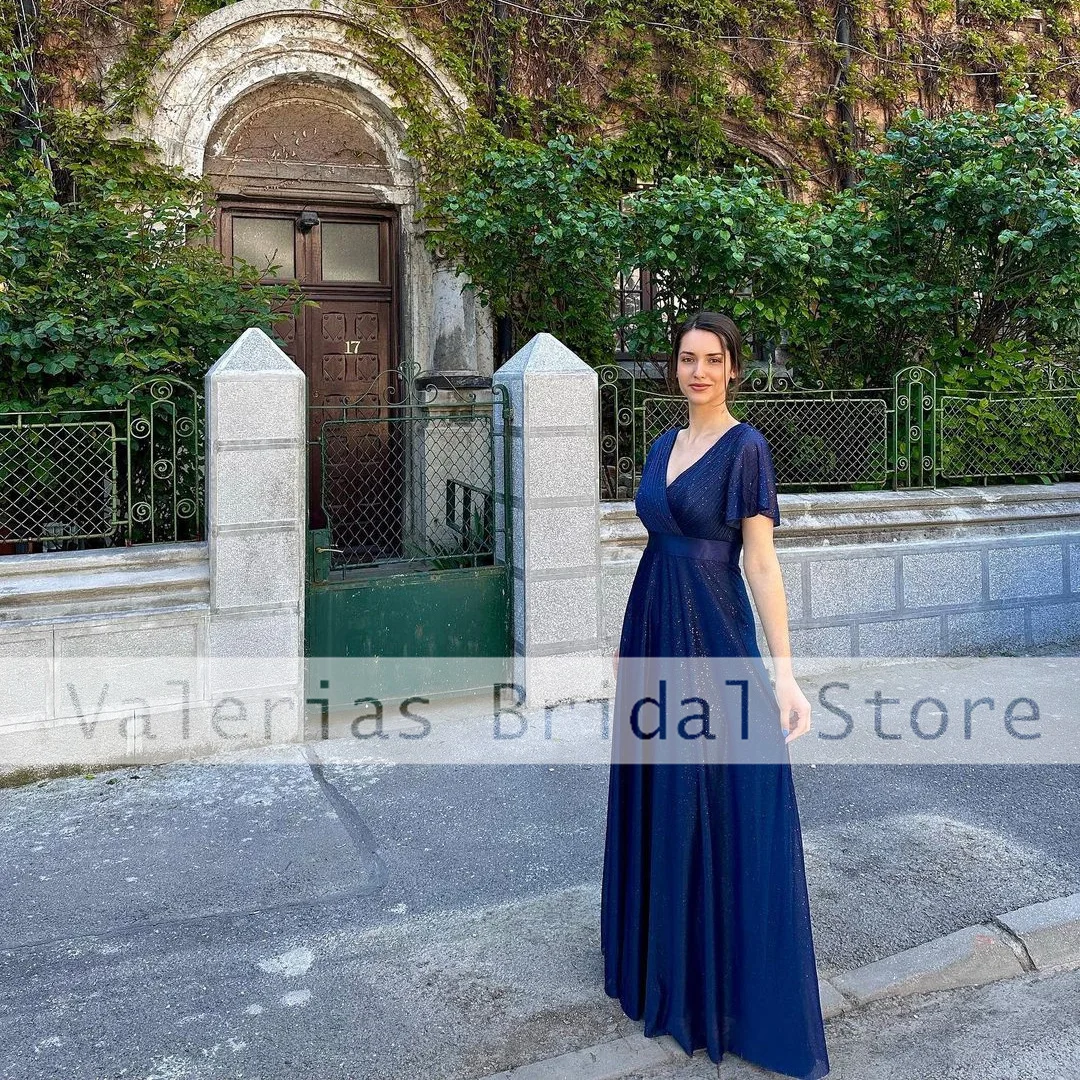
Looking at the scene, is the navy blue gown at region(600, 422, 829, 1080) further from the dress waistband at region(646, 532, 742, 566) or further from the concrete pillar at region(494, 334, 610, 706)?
the concrete pillar at region(494, 334, 610, 706)

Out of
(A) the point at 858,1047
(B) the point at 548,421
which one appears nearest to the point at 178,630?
(B) the point at 548,421

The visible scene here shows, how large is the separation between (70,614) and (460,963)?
114 inches

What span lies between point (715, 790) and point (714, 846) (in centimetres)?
15

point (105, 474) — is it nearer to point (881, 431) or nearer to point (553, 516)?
point (553, 516)

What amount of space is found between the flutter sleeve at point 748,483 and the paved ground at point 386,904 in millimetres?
1570

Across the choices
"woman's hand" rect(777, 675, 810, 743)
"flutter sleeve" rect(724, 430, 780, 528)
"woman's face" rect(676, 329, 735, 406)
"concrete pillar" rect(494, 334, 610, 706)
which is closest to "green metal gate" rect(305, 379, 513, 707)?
"concrete pillar" rect(494, 334, 610, 706)

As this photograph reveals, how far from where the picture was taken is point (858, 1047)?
3.12 metres

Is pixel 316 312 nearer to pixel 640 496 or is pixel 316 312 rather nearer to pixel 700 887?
pixel 640 496

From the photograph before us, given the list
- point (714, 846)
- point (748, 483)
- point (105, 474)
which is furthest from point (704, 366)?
point (105, 474)

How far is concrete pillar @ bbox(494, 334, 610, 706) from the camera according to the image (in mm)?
6152

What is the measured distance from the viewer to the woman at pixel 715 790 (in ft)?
9.48

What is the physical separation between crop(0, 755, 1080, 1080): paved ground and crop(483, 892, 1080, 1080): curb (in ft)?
0.22

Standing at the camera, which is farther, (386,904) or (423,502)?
(423,502)

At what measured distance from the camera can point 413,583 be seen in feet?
19.8
